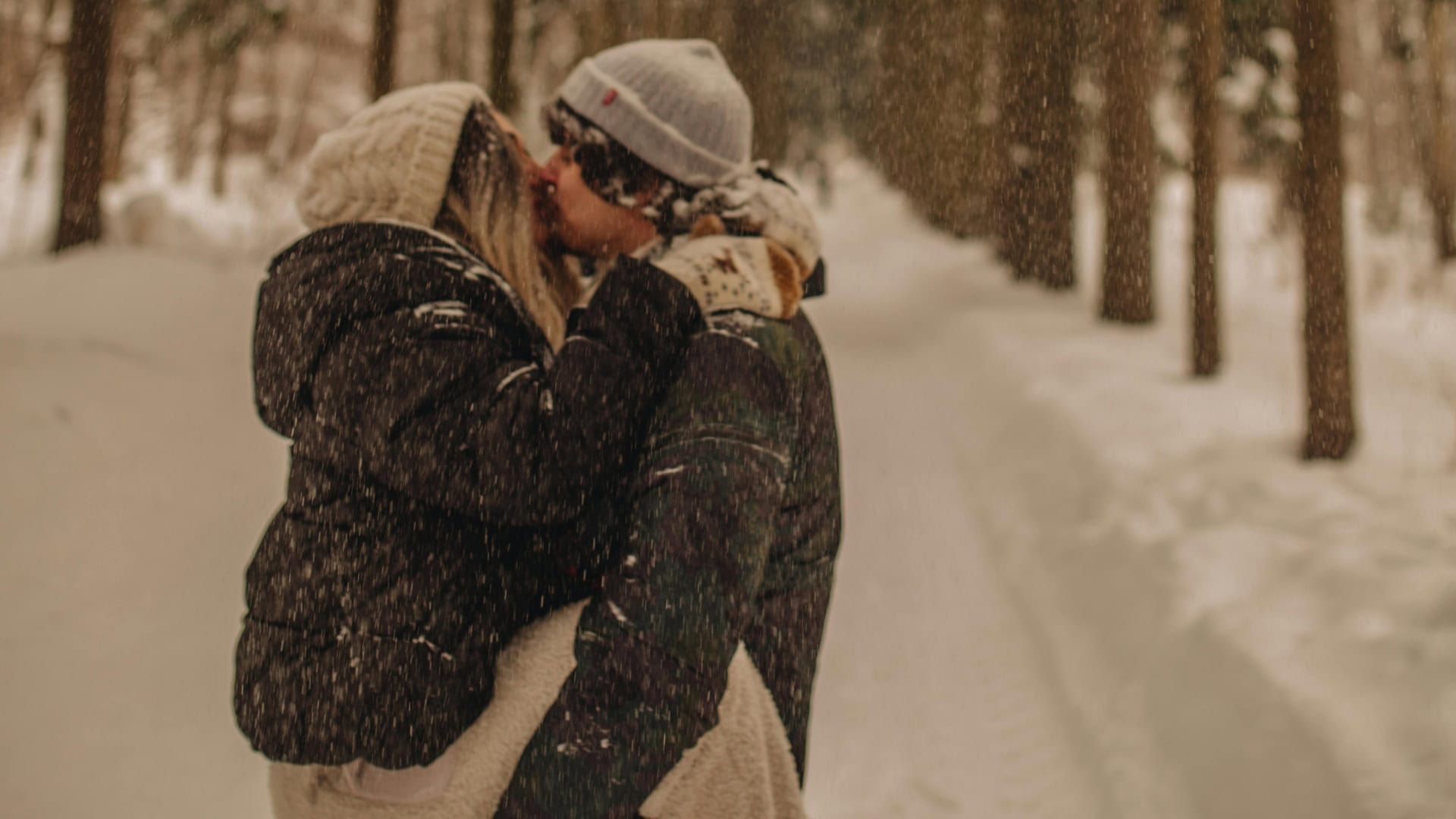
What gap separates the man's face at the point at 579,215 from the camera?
6.41 ft

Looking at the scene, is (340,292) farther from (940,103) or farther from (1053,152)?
(940,103)

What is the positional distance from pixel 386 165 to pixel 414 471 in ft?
1.66

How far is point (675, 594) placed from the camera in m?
1.50

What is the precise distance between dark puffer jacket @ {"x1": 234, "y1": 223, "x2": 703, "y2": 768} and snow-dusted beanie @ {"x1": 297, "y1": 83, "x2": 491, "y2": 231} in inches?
3.8

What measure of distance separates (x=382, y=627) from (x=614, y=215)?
0.81 metres

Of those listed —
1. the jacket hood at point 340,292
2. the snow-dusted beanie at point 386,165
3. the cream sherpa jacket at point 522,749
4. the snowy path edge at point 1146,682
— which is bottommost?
the snowy path edge at point 1146,682

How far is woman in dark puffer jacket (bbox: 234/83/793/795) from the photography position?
5.01 feet

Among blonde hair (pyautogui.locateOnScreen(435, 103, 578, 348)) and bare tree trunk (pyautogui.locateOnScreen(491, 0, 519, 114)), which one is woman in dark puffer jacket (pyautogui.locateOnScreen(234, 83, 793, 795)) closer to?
blonde hair (pyautogui.locateOnScreen(435, 103, 578, 348))

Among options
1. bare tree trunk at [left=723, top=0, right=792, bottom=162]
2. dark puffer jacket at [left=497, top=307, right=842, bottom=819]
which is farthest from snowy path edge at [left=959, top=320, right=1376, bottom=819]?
bare tree trunk at [left=723, top=0, right=792, bottom=162]

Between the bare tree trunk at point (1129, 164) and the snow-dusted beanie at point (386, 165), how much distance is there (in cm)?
923

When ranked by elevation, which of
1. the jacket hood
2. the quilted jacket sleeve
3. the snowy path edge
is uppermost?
the jacket hood

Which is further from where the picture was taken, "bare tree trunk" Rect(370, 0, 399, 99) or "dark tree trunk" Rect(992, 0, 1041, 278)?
"dark tree trunk" Rect(992, 0, 1041, 278)

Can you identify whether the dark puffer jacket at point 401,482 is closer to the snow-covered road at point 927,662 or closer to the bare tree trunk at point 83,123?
the snow-covered road at point 927,662

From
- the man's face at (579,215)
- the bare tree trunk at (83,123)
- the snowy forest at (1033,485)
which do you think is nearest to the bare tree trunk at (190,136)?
the snowy forest at (1033,485)
